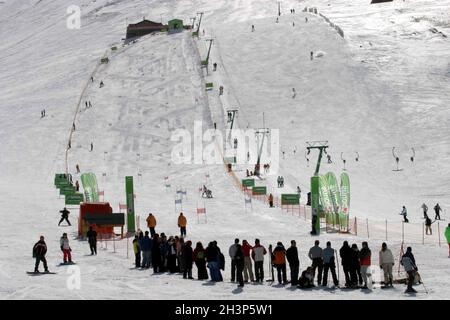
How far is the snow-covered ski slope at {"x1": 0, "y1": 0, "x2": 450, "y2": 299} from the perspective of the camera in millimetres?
21219

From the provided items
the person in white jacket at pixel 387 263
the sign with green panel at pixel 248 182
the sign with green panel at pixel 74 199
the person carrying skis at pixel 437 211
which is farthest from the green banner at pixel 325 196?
the person in white jacket at pixel 387 263

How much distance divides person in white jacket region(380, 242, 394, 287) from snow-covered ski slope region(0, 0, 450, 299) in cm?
97

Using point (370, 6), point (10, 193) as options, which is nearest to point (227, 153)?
point (10, 193)

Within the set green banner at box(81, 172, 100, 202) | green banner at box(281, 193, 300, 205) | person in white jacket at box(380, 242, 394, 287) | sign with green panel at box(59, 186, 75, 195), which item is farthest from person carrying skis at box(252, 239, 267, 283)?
sign with green panel at box(59, 186, 75, 195)

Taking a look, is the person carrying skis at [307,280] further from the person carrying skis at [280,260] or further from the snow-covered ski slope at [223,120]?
the person carrying skis at [280,260]

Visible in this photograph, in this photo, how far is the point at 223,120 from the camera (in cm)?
5447

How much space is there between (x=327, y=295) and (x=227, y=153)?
32489 mm

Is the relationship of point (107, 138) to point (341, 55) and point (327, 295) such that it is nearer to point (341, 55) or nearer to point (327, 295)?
point (341, 55)

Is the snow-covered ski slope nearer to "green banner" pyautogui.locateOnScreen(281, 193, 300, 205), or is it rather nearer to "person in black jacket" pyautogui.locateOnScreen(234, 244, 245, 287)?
"person in black jacket" pyautogui.locateOnScreen(234, 244, 245, 287)

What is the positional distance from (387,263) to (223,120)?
126 ft

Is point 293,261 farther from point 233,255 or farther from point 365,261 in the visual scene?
point 365,261

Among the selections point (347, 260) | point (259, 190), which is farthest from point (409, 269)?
point (259, 190)

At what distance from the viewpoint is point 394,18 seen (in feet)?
249

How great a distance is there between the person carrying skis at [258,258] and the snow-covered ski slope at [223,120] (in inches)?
22.0
